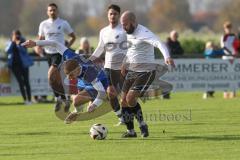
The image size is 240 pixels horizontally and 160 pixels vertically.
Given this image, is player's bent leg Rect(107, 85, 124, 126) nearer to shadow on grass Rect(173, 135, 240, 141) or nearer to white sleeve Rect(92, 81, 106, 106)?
white sleeve Rect(92, 81, 106, 106)

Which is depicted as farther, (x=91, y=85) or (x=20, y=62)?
(x=20, y=62)

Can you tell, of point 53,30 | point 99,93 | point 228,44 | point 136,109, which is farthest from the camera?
point 228,44

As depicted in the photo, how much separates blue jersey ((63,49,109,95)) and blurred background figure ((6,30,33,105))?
10352 millimetres

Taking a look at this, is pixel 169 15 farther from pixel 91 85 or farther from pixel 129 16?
pixel 129 16

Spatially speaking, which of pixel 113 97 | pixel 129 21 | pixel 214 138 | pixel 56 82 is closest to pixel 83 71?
pixel 113 97

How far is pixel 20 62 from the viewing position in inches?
1114

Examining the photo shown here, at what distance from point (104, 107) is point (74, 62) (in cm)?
518

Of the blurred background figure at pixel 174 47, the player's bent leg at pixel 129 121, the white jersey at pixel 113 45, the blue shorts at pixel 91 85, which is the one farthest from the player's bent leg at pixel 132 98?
the blurred background figure at pixel 174 47

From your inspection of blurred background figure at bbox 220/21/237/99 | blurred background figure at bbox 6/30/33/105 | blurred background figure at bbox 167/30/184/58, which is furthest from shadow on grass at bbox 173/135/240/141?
blurred background figure at bbox 167/30/184/58

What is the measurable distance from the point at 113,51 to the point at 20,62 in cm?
1086

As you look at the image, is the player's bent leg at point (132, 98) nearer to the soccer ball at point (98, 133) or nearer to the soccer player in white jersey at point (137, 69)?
the soccer player in white jersey at point (137, 69)

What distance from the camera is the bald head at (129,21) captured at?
1527 centimetres

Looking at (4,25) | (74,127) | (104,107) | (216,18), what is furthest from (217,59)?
(216,18)

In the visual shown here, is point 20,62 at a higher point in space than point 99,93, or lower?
lower
